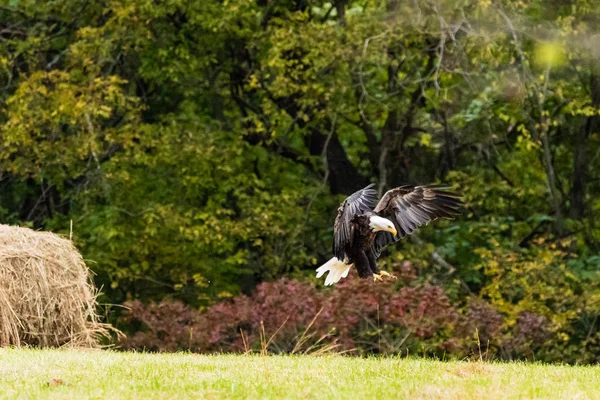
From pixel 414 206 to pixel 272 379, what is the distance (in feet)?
11.1

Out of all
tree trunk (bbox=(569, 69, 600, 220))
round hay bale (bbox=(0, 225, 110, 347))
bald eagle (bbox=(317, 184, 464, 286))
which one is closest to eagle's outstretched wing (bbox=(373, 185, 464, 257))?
bald eagle (bbox=(317, 184, 464, 286))

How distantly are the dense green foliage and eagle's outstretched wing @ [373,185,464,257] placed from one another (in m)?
7.42

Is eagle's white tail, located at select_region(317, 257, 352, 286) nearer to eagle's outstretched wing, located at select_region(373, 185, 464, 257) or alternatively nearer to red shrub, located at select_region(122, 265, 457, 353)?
eagle's outstretched wing, located at select_region(373, 185, 464, 257)

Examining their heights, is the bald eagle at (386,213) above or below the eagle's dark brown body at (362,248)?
above

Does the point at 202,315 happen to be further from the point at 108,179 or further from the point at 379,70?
the point at 379,70

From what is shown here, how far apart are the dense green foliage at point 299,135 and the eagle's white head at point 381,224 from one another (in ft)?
26.2

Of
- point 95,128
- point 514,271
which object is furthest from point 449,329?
point 95,128

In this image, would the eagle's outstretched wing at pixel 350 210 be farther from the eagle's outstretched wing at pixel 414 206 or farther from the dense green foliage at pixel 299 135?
the dense green foliage at pixel 299 135

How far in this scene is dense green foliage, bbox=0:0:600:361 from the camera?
19000mm

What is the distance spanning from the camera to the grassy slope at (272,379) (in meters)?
7.30

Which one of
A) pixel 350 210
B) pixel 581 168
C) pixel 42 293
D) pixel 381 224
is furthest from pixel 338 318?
pixel 581 168

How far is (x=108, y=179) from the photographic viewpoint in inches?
811

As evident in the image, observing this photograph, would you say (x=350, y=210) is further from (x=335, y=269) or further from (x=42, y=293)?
(x=42, y=293)

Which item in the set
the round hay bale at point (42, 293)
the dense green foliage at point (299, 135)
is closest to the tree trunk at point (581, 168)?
the dense green foliage at point (299, 135)
